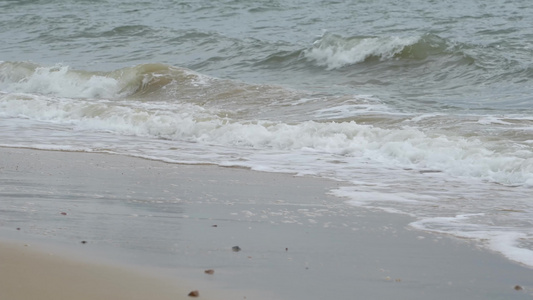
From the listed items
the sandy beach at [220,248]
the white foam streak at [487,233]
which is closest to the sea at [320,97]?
the white foam streak at [487,233]

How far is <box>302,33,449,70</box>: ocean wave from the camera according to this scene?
1282cm

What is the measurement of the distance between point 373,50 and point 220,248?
35.0 feet

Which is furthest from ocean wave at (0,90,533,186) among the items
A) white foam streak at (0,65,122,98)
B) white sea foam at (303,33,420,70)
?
white sea foam at (303,33,420,70)

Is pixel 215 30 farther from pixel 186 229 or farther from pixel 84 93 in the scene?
pixel 186 229

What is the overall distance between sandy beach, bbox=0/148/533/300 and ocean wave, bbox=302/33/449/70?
8555mm

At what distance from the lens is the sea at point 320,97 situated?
5.04 m

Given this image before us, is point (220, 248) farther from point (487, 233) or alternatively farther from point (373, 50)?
point (373, 50)

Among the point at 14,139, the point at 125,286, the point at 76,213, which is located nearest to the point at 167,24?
the point at 14,139

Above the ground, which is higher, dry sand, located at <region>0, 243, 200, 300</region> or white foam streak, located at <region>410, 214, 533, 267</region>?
dry sand, located at <region>0, 243, 200, 300</region>

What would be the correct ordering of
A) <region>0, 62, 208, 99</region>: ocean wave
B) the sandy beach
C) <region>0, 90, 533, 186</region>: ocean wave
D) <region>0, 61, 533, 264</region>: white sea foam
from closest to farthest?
the sandy beach → <region>0, 61, 533, 264</region>: white sea foam → <region>0, 90, 533, 186</region>: ocean wave → <region>0, 62, 208, 99</region>: ocean wave

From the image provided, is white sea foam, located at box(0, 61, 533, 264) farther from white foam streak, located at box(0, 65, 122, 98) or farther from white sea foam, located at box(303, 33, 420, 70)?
white sea foam, located at box(303, 33, 420, 70)

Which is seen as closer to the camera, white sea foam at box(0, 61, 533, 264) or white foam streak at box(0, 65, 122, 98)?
white sea foam at box(0, 61, 533, 264)

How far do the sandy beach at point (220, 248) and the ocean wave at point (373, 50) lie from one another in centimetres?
856

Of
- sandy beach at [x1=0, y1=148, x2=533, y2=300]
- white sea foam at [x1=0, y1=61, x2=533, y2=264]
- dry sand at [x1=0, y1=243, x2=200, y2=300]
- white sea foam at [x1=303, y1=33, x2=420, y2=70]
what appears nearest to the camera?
dry sand at [x1=0, y1=243, x2=200, y2=300]
